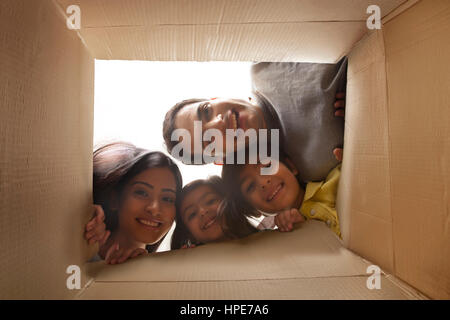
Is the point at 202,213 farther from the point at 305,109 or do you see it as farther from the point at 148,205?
the point at 305,109

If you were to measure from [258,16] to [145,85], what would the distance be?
50 cm

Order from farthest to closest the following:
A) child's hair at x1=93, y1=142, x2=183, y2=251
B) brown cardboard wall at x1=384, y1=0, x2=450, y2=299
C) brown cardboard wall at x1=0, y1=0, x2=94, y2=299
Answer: child's hair at x1=93, y1=142, x2=183, y2=251 → brown cardboard wall at x1=384, y1=0, x2=450, y2=299 → brown cardboard wall at x1=0, y1=0, x2=94, y2=299

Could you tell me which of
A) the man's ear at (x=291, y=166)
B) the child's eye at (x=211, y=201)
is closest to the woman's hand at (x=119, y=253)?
the child's eye at (x=211, y=201)

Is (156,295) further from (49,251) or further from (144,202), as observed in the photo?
(144,202)

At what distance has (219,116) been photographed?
43.0 inches

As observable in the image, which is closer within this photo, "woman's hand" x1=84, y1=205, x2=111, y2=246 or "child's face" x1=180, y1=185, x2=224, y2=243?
"woman's hand" x1=84, y1=205, x2=111, y2=246

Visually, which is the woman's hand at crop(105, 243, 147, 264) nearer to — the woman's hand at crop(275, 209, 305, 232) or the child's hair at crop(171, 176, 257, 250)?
the child's hair at crop(171, 176, 257, 250)

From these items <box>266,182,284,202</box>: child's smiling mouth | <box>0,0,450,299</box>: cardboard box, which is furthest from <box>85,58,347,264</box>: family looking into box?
<box>0,0,450,299</box>: cardboard box

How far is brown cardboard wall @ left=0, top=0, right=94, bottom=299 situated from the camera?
485 millimetres

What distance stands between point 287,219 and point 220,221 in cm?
23

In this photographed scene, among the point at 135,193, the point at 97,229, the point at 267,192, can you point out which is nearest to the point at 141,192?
the point at 135,193

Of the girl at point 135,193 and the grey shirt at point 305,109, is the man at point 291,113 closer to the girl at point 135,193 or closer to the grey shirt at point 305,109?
the grey shirt at point 305,109

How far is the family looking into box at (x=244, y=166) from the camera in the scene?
1056 mm

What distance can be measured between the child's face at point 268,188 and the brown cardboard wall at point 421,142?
431 mm
